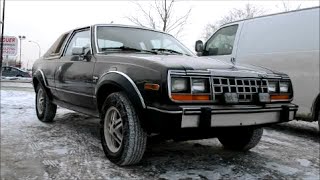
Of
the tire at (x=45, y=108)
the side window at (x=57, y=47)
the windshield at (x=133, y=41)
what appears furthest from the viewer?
the tire at (x=45, y=108)

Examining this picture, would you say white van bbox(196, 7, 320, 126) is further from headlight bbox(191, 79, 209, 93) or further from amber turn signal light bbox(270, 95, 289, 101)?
headlight bbox(191, 79, 209, 93)

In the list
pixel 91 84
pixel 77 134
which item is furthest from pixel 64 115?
pixel 91 84

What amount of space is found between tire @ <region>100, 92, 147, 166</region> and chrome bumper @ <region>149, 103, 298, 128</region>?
516mm

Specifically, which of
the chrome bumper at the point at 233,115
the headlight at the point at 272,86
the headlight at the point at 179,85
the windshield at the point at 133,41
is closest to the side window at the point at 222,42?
the windshield at the point at 133,41

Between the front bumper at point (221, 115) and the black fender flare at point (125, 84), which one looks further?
the black fender flare at point (125, 84)

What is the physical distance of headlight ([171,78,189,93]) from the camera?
145 inches

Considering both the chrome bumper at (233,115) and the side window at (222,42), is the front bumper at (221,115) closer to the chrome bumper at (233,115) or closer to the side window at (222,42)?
the chrome bumper at (233,115)

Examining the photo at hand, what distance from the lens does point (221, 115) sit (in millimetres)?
3760

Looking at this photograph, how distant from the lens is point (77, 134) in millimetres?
5750

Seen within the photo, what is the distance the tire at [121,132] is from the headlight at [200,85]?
2.20 ft

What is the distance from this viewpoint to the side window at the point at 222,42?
760cm

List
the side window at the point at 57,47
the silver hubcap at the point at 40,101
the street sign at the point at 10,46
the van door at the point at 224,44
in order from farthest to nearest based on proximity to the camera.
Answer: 1. the street sign at the point at 10,46
2. the van door at the point at 224,44
3. the silver hubcap at the point at 40,101
4. the side window at the point at 57,47

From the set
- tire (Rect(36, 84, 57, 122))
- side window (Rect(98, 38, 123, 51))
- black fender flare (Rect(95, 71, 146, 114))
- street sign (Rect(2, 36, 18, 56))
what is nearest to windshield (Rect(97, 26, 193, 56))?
side window (Rect(98, 38, 123, 51))

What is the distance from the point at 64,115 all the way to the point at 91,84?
288 centimetres
